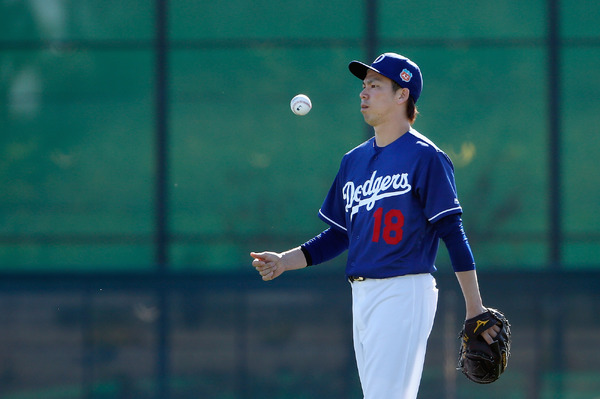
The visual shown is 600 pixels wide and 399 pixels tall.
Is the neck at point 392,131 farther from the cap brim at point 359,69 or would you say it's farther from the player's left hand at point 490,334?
the player's left hand at point 490,334

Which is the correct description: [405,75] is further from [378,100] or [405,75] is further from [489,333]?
[489,333]

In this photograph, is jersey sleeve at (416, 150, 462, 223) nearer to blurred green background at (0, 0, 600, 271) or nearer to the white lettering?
the white lettering

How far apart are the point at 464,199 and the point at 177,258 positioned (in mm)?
3166

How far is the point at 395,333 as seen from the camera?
3744 mm

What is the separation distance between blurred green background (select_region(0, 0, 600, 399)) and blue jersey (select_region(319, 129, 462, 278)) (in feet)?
18.7

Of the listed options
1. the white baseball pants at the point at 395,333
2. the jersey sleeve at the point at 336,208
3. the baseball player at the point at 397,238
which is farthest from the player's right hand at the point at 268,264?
the white baseball pants at the point at 395,333

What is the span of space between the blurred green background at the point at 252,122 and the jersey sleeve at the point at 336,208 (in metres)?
5.25

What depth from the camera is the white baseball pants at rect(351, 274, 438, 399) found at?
374 cm

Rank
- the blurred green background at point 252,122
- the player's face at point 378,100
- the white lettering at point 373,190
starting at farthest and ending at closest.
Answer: the blurred green background at point 252,122, the player's face at point 378,100, the white lettering at point 373,190

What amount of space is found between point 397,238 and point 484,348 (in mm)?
593

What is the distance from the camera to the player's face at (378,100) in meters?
4.01

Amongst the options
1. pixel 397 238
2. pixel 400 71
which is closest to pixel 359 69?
pixel 400 71

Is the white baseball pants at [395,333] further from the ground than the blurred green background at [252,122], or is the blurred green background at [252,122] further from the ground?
the blurred green background at [252,122]

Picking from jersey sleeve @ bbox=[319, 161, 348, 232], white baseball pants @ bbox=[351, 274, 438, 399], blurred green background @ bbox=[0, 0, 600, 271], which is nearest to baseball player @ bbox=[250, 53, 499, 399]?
white baseball pants @ bbox=[351, 274, 438, 399]
